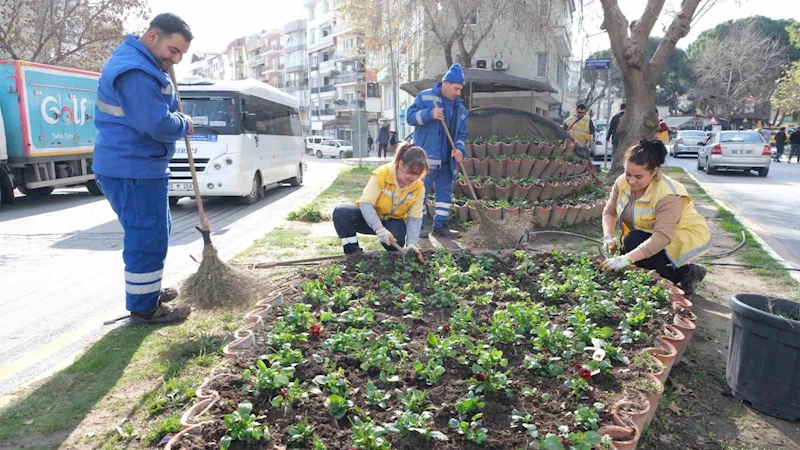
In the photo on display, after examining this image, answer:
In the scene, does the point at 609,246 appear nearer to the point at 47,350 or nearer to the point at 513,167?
the point at 47,350

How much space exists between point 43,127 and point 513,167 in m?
9.92

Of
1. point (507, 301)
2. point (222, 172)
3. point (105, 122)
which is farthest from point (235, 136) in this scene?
point (507, 301)

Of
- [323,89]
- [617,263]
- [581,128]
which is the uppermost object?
[323,89]

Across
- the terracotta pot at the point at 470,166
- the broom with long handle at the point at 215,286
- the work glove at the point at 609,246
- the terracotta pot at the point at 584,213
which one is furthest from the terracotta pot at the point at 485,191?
the broom with long handle at the point at 215,286

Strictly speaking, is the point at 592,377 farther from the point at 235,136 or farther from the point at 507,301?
the point at 235,136

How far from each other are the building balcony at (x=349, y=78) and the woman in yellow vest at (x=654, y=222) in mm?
59514

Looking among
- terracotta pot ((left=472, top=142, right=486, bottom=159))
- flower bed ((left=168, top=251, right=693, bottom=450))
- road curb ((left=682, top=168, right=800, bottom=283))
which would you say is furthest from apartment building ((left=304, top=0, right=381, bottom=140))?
flower bed ((left=168, top=251, right=693, bottom=450))

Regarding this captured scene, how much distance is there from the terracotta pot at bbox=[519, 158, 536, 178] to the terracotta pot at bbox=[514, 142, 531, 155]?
67 centimetres

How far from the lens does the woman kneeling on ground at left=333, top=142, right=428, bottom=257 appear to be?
185 inches

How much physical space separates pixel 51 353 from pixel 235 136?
7405 millimetres

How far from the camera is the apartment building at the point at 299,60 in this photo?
243 feet

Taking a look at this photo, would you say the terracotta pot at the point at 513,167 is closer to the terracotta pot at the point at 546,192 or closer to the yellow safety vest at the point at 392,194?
the terracotta pot at the point at 546,192

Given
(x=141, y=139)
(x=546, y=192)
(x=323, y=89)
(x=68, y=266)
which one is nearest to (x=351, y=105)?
(x=323, y=89)

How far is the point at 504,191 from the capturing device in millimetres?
8445
